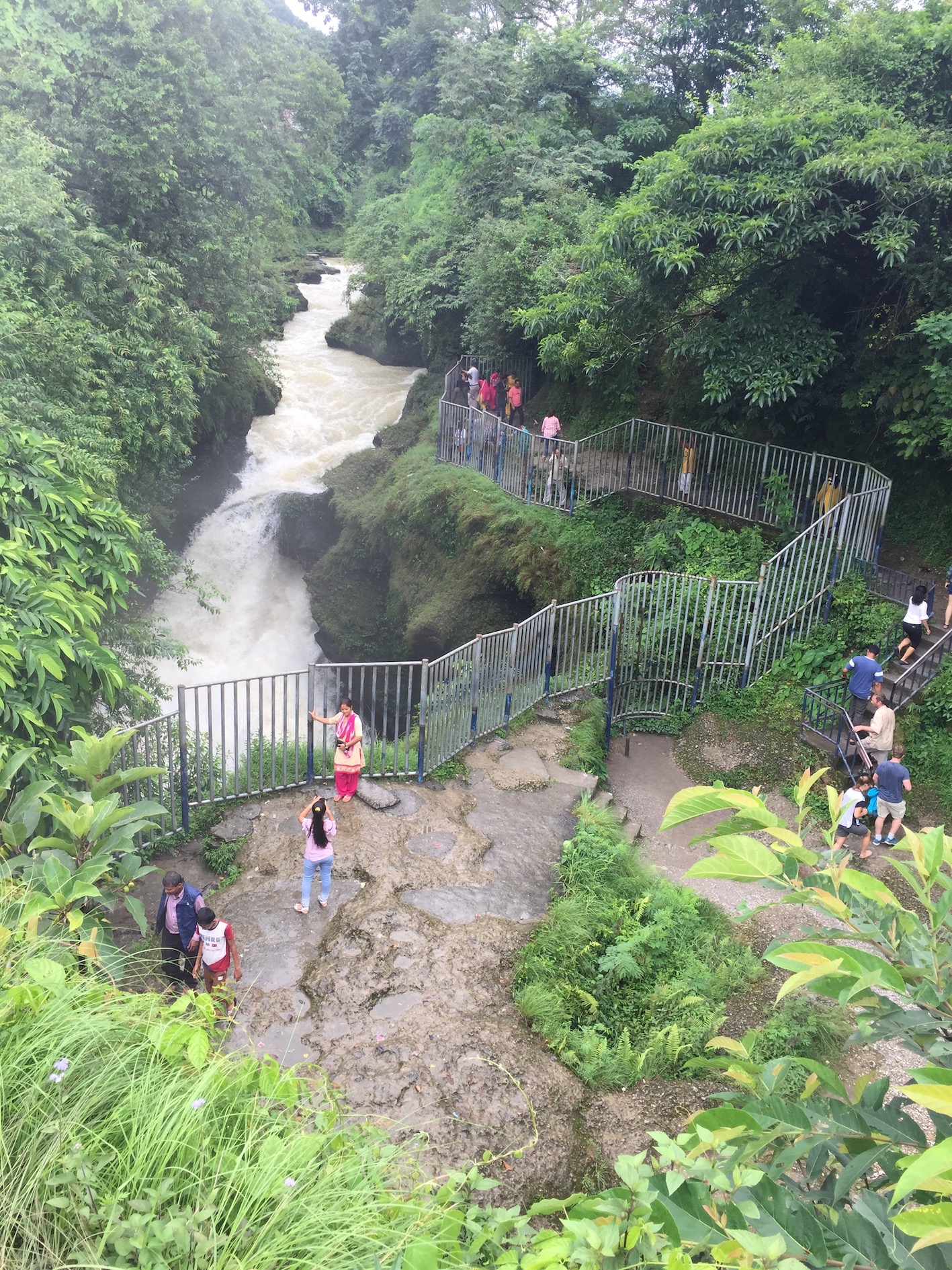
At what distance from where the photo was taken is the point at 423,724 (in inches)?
370

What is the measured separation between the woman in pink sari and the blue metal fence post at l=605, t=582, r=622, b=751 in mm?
3825

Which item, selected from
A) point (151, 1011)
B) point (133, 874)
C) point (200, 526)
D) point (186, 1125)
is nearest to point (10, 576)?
point (133, 874)

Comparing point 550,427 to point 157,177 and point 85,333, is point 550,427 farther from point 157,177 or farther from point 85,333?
point 85,333

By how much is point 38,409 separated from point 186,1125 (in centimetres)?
902

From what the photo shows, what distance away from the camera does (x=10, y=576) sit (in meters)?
7.11

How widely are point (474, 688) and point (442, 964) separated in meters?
3.84

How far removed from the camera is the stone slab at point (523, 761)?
10.2m

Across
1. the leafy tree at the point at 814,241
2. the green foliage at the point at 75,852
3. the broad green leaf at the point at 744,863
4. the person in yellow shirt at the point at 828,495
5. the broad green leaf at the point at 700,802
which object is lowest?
the green foliage at the point at 75,852

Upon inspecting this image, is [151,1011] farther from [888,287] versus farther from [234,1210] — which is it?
[888,287]

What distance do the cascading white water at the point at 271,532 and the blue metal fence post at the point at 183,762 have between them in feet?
29.5

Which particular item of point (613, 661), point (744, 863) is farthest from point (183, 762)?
point (744, 863)

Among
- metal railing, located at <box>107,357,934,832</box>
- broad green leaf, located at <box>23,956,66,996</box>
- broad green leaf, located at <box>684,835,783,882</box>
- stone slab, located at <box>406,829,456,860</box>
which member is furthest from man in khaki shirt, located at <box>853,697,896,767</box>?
broad green leaf, located at <box>23,956,66,996</box>

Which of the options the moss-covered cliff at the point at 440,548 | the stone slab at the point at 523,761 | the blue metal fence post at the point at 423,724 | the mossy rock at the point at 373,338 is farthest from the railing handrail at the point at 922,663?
the mossy rock at the point at 373,338

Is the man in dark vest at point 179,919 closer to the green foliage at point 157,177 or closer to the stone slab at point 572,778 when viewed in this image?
the stone slab at point 572,778
